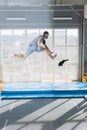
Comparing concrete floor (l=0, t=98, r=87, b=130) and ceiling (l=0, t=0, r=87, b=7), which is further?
ceiling (l=0, t=0, r=87, b=7)

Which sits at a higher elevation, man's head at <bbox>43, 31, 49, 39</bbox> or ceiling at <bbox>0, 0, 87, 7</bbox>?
ceiling at <bbox>0, 0, 87, 7</bbox>

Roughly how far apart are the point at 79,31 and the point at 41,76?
2.29m

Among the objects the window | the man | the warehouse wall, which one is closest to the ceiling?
the warehouse wall

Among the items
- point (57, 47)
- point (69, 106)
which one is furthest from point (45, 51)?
point (69, 106)

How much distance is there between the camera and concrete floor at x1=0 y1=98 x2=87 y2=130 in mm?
6895

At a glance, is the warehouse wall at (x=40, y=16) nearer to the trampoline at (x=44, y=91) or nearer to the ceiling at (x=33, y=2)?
the ceiling at (x=33, y=2)

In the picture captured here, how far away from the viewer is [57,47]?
12430 millimetres

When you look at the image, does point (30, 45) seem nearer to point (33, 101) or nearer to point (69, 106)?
point (33, 101)

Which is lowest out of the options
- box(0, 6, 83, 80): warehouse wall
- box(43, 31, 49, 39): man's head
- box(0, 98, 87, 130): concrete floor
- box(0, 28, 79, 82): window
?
box(0, 98, 87, 130): concrete floor

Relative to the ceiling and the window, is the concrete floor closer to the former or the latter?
the window

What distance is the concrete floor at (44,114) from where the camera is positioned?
22.6 feet

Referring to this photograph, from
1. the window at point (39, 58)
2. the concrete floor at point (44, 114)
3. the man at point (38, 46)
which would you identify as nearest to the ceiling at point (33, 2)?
the window at point (39, 58)

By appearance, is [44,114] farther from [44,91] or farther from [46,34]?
[46,34]

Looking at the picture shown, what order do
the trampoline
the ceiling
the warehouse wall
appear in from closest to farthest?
the trampoline → the ceiling → the warehouse wall
